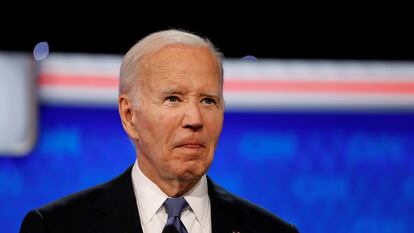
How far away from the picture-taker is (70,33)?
9.40 feet

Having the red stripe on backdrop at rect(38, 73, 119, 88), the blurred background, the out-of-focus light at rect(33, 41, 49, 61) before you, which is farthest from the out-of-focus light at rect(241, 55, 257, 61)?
the out-of-focus light at rect(33, 41, 49, 61)

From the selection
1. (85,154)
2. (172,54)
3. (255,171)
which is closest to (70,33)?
(85,154)

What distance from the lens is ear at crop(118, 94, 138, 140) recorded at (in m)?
1.69

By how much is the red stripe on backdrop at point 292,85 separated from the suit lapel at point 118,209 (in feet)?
3.44

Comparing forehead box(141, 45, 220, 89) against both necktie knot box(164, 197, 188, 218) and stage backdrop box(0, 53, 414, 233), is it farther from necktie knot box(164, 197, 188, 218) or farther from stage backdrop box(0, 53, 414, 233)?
stage backdrop box(0, 53, 414, 233)

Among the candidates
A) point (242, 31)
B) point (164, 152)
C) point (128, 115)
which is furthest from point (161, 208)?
point (242, 31)

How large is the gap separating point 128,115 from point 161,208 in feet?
0.81

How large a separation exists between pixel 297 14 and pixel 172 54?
1.45 m

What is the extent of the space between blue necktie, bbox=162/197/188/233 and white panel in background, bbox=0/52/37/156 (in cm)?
117

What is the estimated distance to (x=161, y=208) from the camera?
1.64 m

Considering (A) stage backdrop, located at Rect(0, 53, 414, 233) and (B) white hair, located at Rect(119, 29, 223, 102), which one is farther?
(A) stage backdrop, located at Rect(0, 53, 414, 233)

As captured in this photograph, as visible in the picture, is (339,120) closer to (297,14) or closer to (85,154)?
(297,14)

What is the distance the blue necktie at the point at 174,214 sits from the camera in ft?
5.13

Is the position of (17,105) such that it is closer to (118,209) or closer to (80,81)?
(80,81)
